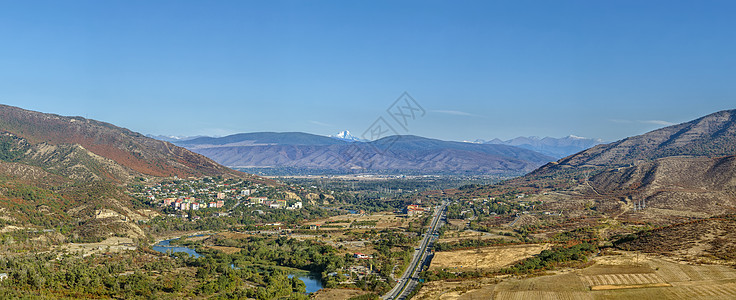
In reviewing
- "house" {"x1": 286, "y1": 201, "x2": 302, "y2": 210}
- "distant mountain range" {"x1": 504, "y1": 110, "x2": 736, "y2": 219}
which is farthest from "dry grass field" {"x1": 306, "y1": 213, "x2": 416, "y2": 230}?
"distant mountain range" {"x1": 504, "y1": 110, "x2": 736, "y2": 219}

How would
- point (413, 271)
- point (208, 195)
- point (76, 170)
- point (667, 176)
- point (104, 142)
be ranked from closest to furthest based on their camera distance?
point (413, 271) < point (667, 176) < point (76, 170) < point (208, 195) < point (104, 142)

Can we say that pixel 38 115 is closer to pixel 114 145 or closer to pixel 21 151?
pixel 114 145

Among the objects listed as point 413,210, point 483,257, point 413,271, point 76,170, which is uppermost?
point 76,170

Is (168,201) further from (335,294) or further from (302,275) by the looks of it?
(335,294)

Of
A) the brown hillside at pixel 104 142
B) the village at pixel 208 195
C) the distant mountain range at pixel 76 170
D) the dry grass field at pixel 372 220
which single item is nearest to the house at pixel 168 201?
the village at pixel 208 195

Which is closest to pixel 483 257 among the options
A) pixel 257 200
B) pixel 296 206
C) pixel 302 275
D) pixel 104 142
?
pixel 302 275

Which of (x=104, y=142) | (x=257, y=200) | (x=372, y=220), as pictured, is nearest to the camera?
(x=372, y=220)
